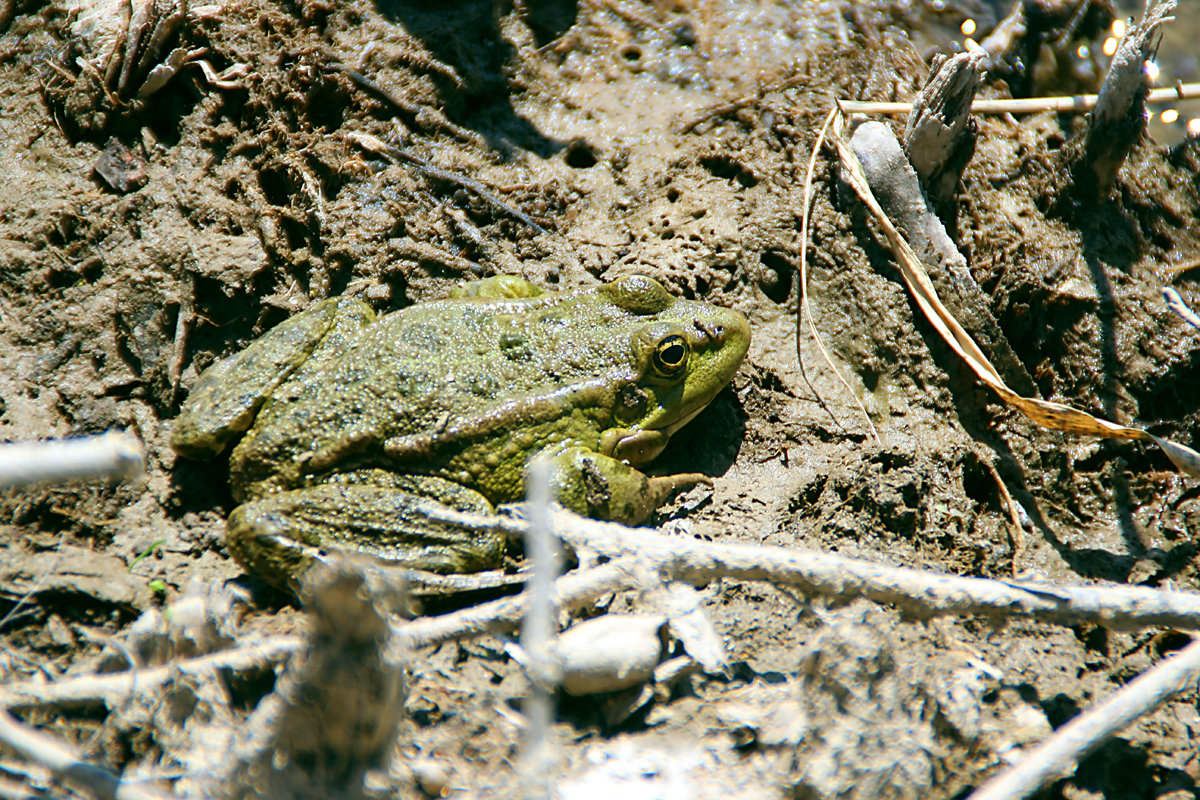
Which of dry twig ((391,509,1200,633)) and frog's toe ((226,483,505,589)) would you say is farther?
frog's toe ((226,483,505,589))

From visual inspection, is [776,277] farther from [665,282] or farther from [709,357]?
[709,357]

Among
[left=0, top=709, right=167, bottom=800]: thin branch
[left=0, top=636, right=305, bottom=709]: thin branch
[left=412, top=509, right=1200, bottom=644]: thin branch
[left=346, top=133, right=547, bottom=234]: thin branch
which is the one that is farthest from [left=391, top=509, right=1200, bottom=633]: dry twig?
[left=346, top=133, right=547, bottom=234]: thin branch

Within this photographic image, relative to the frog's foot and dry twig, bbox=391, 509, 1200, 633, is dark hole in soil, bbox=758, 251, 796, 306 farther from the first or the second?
dry twig, bbox=391, 509, 1200, 633

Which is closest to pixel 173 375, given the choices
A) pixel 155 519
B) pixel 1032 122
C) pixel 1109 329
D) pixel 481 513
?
pixel 155 519

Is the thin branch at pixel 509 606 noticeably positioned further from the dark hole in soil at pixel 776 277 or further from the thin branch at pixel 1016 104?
the thin branch at pixel 1016 104

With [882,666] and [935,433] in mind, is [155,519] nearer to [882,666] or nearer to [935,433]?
[882,666]
